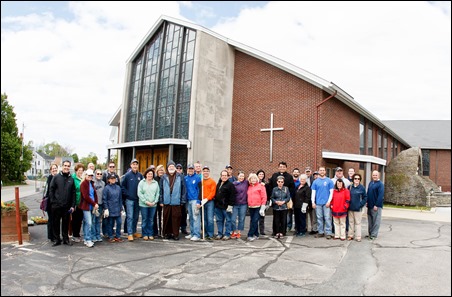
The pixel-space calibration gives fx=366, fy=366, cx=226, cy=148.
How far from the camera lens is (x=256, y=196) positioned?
9133 mm

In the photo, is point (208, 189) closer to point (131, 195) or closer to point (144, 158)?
point (131, 195)

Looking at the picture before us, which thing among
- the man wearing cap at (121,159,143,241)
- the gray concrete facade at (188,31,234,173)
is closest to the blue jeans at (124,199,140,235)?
the man wearing cap at (121,159,143,241)

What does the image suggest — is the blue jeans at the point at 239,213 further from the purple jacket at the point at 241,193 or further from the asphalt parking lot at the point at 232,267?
the asphalt parking lot at the point at 232,267

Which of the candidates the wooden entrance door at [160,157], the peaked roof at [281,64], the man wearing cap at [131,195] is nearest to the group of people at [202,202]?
Answer: the man wearing cap at [131,195]

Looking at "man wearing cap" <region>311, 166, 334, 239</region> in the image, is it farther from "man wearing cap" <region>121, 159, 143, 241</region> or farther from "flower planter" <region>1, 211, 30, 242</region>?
"flower planter" <region>1, 211, 30, 242</region>

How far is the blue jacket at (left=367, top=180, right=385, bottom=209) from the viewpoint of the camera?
9.07 meters

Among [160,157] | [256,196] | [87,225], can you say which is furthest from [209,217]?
[160,157]

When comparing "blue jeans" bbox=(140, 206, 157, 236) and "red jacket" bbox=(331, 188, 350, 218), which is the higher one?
"red jacket" bbox=(331, 188, 350, 218)

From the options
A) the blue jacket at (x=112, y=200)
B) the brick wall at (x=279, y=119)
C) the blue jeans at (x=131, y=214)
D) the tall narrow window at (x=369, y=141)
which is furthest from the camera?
the tall narrow window at (x=369, y=141)

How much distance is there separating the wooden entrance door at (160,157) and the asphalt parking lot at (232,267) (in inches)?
357

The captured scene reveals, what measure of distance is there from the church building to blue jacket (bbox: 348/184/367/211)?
19.3 ft

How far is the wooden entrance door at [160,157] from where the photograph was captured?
1783cm

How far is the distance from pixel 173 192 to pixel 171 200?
0.67 feet

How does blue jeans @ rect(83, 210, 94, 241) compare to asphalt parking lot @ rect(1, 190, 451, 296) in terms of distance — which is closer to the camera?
asphalt parking lot @ rect(1, 190, 451, 296)
